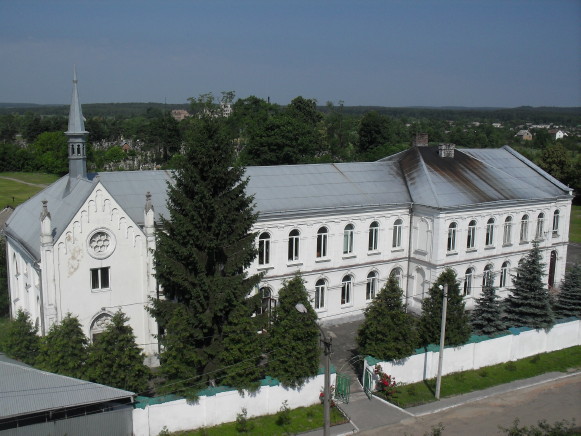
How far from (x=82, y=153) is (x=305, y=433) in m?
19.3

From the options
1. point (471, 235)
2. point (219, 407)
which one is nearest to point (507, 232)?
point (471, 235)

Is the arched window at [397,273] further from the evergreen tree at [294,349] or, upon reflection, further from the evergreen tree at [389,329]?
the evergreen tree at [294,349]

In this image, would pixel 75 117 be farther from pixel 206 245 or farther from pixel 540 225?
pixel 540 225

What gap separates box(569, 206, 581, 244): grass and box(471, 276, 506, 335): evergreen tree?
117ft

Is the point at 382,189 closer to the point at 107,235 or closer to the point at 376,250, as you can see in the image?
the point at 376,250

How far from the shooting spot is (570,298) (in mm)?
32375

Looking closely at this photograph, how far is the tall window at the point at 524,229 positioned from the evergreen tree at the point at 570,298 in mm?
6782

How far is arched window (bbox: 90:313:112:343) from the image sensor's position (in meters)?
26.0

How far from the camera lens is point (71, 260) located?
25.2m

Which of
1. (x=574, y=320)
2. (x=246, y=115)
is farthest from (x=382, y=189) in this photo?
(x=246, y=115)

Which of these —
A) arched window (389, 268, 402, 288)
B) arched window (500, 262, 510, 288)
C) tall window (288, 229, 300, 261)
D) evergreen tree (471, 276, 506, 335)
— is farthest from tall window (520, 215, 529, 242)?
tall window (288, 229, 300, 261)

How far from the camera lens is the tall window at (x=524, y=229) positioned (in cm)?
3900

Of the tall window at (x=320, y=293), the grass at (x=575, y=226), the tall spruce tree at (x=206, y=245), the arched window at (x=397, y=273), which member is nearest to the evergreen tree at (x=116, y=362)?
the tall spruce tree at (x=206, y=245)

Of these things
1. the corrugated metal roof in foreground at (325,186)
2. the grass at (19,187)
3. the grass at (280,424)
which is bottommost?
the grass at (280,424)
